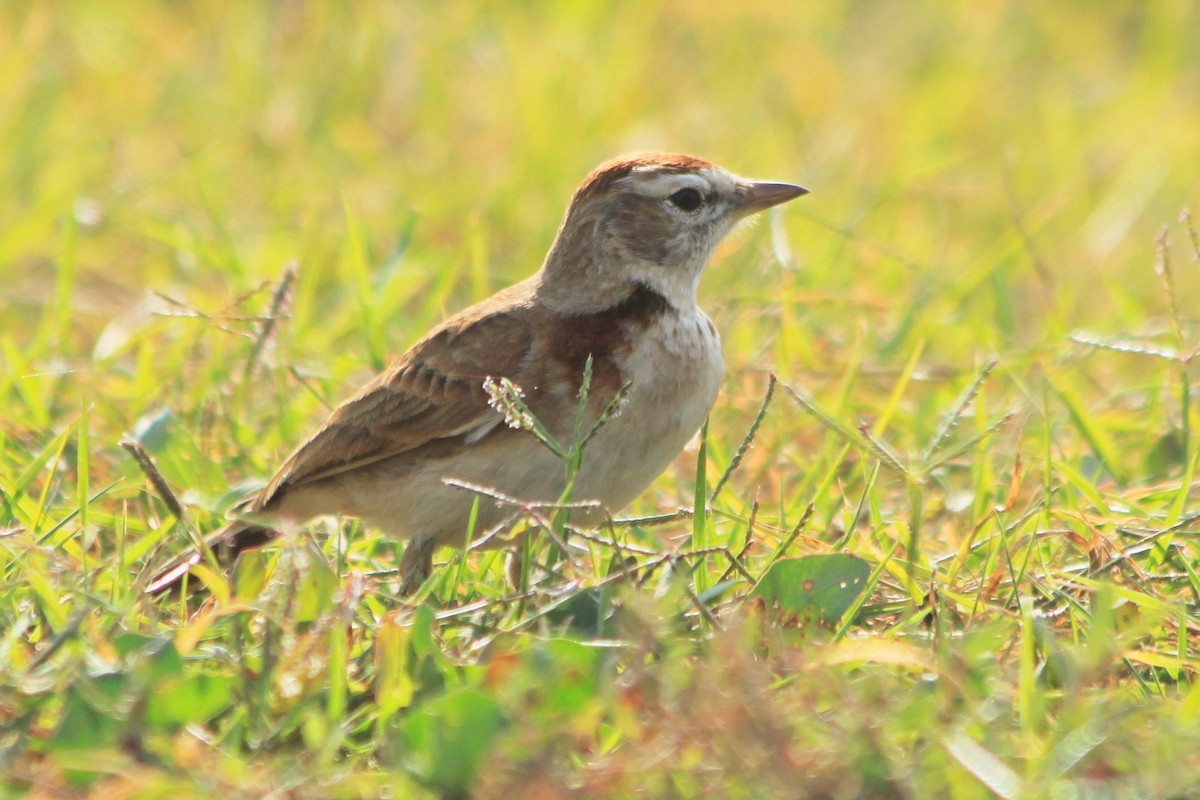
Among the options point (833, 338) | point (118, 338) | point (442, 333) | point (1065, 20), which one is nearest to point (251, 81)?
point (118, 338)

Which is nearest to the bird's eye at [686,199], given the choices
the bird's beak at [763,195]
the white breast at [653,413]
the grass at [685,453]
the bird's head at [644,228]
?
the bird's head at [644,228]

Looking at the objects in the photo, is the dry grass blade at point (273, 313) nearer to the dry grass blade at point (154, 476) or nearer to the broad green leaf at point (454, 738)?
the dry grass blade at point (154, 476)

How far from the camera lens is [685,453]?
216 inches

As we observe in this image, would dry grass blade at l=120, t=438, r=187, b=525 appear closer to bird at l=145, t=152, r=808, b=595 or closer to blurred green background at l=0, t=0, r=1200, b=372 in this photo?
bird at l=145, t=152, r=808, b=595

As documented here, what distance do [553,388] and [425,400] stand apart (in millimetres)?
423

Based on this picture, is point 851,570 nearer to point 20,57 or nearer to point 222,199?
point 222,199

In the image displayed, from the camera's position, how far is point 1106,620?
10.6ft

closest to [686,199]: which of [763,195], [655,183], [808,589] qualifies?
[655,183]

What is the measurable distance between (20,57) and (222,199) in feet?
5.16

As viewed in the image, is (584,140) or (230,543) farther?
(584,140)

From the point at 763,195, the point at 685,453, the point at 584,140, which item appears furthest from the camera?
the point at 584,140

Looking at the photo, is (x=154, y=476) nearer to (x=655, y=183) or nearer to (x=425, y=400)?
(x=425, y=400)

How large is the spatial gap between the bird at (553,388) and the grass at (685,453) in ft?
0.50

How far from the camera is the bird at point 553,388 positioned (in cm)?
428
